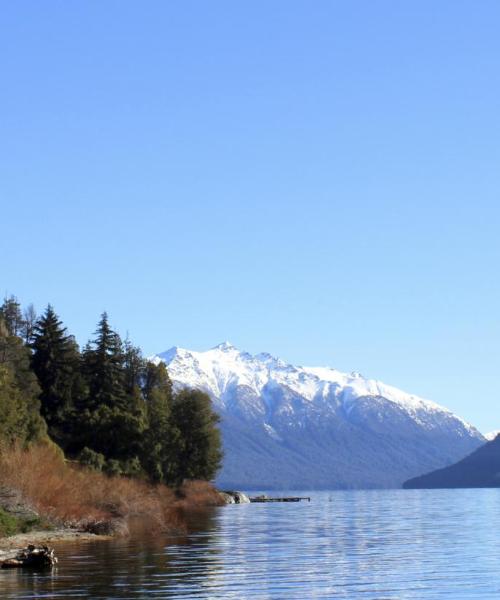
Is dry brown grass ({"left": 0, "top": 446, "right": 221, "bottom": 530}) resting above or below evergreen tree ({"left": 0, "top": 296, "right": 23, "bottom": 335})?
below

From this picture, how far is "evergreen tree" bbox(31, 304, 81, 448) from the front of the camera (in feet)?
449

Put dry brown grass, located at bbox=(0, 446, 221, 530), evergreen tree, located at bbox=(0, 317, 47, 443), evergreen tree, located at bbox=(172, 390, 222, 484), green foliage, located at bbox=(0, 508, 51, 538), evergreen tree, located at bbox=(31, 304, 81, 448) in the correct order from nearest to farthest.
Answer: green foliage, located at bbox=(0, 508, 51, 538) < dry brown grass, located at bbox=(0, 446, 221, 530) < evergreen tree, located at bbox=(0, 317, 47, 443) < evergreen tree, located at bbox=(31, 304, 81, 448) < evergreen tree, located at bbox=(172, 390, 222, 484)

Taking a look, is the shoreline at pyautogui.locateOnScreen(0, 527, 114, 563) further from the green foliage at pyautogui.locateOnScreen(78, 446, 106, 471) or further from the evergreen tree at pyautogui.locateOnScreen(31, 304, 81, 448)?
the evergreen tree at pyautogui.locateOnScreen(31, 304, 81, 448)

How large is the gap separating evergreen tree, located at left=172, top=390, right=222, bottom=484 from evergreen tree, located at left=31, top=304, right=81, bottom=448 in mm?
32823

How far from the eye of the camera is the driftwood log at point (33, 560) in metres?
61.7

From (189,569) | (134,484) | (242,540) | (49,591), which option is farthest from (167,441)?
(49,591)

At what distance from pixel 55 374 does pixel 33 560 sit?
79439mm

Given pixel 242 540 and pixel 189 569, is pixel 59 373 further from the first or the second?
pixel 189 569

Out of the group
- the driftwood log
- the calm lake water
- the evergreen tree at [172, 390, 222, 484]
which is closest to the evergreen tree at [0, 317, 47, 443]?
the calm lake water

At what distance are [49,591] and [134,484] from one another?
70.0m

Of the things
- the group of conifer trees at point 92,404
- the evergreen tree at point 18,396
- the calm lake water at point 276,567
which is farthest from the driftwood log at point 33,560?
the group of conifer trees at point 92,404

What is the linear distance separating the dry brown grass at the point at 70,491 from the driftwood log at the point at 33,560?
75.1 ft

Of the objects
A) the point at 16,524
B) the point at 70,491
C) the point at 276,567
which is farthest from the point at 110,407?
the point at 276,567

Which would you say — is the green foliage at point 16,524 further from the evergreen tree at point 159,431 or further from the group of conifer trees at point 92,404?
the evergreen tree at point 159,431
